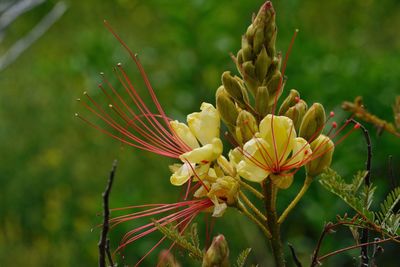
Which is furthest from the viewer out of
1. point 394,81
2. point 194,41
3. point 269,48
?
point 194,41

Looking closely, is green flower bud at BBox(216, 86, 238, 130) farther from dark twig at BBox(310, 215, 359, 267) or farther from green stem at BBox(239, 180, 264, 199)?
dark twig at BBox(310, 215, 359, 267)

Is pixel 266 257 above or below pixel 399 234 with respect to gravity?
below

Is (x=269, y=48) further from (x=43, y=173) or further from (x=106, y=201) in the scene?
(x=43, y=173)

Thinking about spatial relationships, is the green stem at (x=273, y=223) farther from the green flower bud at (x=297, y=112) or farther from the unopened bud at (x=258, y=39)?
the unopened bud at (x=258, y=39)

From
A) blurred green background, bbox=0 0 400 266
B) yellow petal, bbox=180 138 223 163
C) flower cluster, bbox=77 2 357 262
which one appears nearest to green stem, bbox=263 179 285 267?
flower cluster, bbox=77 2 357 262

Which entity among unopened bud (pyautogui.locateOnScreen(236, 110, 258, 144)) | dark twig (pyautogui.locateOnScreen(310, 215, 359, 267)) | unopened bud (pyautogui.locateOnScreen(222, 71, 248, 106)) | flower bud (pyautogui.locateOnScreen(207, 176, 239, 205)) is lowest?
dark twig (pyautogui.locateOnScreen(310, 215, 359, 267))

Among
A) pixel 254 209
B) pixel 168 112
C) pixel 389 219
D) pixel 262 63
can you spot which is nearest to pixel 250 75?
pixel 262 63

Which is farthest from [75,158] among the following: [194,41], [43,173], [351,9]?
[351,9]

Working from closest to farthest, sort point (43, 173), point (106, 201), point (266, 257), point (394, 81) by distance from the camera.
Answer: point (106, 201), point (266, 257), point (394, 81), point (43, 173)
